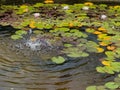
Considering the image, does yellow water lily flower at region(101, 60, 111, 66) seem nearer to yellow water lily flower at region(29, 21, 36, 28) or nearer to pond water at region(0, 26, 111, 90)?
pond water at region(0, 26, 111, 90)

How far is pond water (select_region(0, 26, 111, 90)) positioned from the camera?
368 centimetres

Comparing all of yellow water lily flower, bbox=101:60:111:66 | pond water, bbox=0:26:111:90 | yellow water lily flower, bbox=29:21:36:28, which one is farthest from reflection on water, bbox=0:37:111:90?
yellow water lily flower, bbox=29:21:36:28

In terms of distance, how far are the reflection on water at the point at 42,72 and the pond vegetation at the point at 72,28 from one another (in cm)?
13

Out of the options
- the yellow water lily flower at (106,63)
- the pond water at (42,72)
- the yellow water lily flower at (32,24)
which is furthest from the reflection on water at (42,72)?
the yellow water lily flower at (32,24)

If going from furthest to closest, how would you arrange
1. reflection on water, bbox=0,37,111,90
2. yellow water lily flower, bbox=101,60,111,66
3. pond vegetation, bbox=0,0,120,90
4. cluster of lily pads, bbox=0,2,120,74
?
cluster of lily pads, bbox=0,2,120,74 < pond vegetation, bbox=0,0,120,90 < yellow water lily flower, bbox=101,60,111,66 < reflection on water, bbox=0,37,111,90

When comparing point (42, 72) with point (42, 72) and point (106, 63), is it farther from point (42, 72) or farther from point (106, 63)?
point (106, 63)

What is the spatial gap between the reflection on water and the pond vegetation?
5.0 inches

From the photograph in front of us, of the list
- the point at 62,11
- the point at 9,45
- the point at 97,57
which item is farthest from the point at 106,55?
the point at 62,11

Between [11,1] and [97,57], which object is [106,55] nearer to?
[97,57]

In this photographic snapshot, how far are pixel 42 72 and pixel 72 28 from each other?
1618 millimetres

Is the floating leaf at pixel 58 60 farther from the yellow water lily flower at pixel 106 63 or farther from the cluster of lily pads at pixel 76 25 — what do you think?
the yellow water lily flower at pixel 106 63

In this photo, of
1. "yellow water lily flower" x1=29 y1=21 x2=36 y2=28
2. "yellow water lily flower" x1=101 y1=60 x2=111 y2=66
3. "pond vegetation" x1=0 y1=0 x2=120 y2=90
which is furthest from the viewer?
"yellow water lily flower" x1=29 y1=21 x2=36 y2=28

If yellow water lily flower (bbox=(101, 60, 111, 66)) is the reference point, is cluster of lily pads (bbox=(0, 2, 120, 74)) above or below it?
above

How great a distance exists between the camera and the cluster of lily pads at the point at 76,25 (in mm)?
4492
